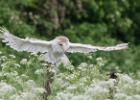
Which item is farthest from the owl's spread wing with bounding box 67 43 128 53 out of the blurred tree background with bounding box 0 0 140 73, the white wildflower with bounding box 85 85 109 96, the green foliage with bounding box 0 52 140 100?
the blurred tree background with bounding box 0 0 140 73

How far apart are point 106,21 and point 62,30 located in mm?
929

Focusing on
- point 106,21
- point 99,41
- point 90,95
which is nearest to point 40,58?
point 90,95

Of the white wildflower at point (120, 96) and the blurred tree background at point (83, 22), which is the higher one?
the blurred tree background at point (83, 22)

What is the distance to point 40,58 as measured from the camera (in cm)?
763

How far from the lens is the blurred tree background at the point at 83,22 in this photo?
1266 centimetres

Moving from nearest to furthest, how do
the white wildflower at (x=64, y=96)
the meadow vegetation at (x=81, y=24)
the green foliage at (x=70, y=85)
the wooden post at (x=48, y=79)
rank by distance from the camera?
the white wildflower at (x=64, y=96), the green foliage at (x=70, y=85), the wooden post at (x=48, y=79), the meadow vegetation at (x=81, y=24)

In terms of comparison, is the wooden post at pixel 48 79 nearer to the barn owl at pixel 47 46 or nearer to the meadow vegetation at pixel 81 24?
the barn owl at pixel 47 46

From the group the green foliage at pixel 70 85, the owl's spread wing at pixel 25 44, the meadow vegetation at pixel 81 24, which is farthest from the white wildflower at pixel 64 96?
the meadow vegetation at pixel 81 24

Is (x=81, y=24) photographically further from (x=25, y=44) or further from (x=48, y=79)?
(x=48, y=79)

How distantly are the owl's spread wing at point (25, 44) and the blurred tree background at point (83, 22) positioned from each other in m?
4.64

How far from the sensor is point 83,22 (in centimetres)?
1426

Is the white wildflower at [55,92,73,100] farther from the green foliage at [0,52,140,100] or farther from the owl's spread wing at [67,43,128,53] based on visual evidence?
the owl's spread wing at [67,43,128,53]

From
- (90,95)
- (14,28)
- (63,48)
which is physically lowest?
(90,95)

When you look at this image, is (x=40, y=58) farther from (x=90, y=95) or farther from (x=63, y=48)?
(x=90, y=95)
